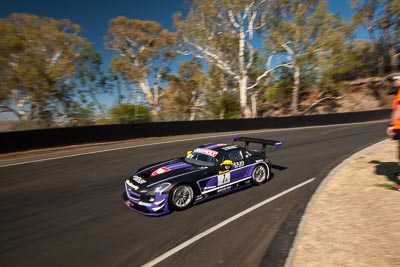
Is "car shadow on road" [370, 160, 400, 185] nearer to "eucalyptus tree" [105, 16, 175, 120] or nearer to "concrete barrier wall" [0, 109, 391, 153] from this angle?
"concrete barrier wall" [0, 109, 391, 153]

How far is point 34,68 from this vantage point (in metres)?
23.7

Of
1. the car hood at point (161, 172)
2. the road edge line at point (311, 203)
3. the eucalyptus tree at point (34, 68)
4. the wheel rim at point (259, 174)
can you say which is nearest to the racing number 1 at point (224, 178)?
the car hood at point (161, 172)

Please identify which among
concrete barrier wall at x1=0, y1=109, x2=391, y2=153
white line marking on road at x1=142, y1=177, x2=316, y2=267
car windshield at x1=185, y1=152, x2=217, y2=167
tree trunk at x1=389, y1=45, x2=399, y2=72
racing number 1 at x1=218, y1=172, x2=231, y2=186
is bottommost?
white line marking on road at x1=142, y1=177, x2=316, y2=267

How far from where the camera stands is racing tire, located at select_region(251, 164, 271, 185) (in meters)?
8.75

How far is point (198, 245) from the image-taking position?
5.53 metres

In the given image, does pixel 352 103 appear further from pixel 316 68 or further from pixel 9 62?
pixel 9 62

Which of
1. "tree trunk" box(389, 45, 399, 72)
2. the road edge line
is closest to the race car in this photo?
the road edge line

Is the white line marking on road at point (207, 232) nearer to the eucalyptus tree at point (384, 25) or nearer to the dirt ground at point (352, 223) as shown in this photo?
the dirt ground at point (352, 223)

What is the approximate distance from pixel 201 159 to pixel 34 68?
20.8m

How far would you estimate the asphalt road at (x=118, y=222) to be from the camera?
5191 mm

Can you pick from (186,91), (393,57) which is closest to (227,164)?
(186,91)

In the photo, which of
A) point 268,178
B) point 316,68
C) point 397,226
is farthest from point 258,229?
point 316,68

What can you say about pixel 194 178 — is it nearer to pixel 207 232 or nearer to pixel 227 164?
pixel 227 164

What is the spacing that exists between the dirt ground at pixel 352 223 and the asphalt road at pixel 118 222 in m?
0.33
